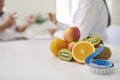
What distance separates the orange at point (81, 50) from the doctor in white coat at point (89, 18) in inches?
16.4

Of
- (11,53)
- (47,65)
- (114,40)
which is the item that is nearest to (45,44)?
(11,53)

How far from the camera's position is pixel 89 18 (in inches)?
43.4

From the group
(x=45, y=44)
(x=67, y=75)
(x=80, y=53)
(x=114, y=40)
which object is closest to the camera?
(x=67, y=75)

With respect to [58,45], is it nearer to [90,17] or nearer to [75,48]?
[75,48]

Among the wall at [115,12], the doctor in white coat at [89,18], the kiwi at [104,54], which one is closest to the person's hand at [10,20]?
the doctor in white coat at [89,18]

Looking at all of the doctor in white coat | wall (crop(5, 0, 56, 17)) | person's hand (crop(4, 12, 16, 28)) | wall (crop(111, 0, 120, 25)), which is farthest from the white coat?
wall (crop(111, 0, 120, 25))

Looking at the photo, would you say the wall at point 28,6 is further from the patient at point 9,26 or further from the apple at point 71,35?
the apple at point 71,35

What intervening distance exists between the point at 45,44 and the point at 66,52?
0.92 ft

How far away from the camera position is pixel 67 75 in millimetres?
555

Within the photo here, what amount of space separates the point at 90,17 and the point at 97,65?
0.56 metres

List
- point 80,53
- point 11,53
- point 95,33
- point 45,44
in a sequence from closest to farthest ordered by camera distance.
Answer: point 80,53 → point 11,53 → point 45,44 → point 95,33

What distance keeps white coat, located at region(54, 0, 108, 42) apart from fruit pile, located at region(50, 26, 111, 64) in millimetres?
368

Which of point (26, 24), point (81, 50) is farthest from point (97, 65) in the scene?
point (26, 24)

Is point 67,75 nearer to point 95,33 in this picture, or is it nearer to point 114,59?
point 114,59
